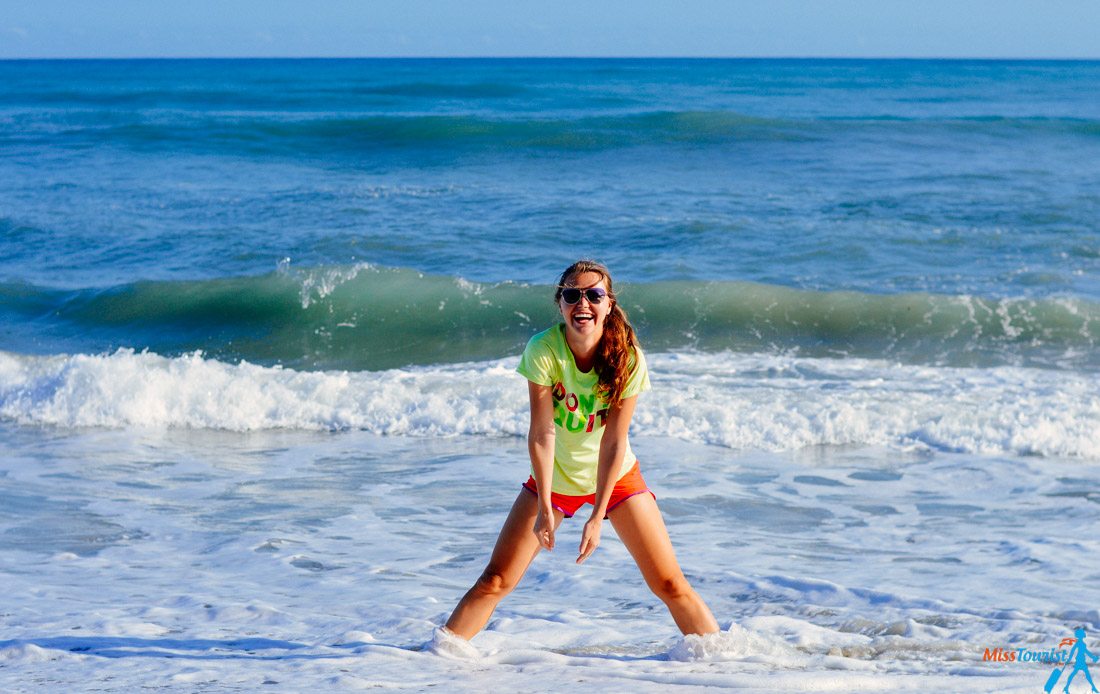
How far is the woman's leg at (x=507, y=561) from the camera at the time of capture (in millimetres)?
4055

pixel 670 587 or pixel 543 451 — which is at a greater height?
pixel 543 451

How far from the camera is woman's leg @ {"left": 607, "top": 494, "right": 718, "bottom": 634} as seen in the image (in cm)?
401

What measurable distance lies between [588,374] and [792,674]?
4.42 ft

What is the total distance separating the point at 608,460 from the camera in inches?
152

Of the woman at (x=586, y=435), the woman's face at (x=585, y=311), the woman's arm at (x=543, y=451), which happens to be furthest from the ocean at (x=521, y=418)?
the woman's face at (x=585, y=311)

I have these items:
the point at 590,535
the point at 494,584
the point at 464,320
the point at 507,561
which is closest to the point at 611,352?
the point at 590,535

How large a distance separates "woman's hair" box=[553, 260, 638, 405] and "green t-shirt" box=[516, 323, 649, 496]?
0.03 meters

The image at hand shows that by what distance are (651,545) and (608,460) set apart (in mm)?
400

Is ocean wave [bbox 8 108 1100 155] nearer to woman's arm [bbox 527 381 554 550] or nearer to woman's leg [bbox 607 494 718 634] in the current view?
woman's leg [bbox 607 494 718 634]

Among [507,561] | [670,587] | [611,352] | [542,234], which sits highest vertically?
[542,234]

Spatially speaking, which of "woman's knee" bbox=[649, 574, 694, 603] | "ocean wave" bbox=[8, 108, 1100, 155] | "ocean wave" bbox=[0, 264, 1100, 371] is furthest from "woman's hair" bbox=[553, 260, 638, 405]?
"ocean wave" bbox=[8, 108, 1100, 155]

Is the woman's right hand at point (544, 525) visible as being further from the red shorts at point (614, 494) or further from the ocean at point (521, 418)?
the ocean at point (521, 418)

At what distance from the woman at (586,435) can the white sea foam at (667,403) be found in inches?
176

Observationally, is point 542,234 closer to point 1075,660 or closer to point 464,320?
point 464,320
